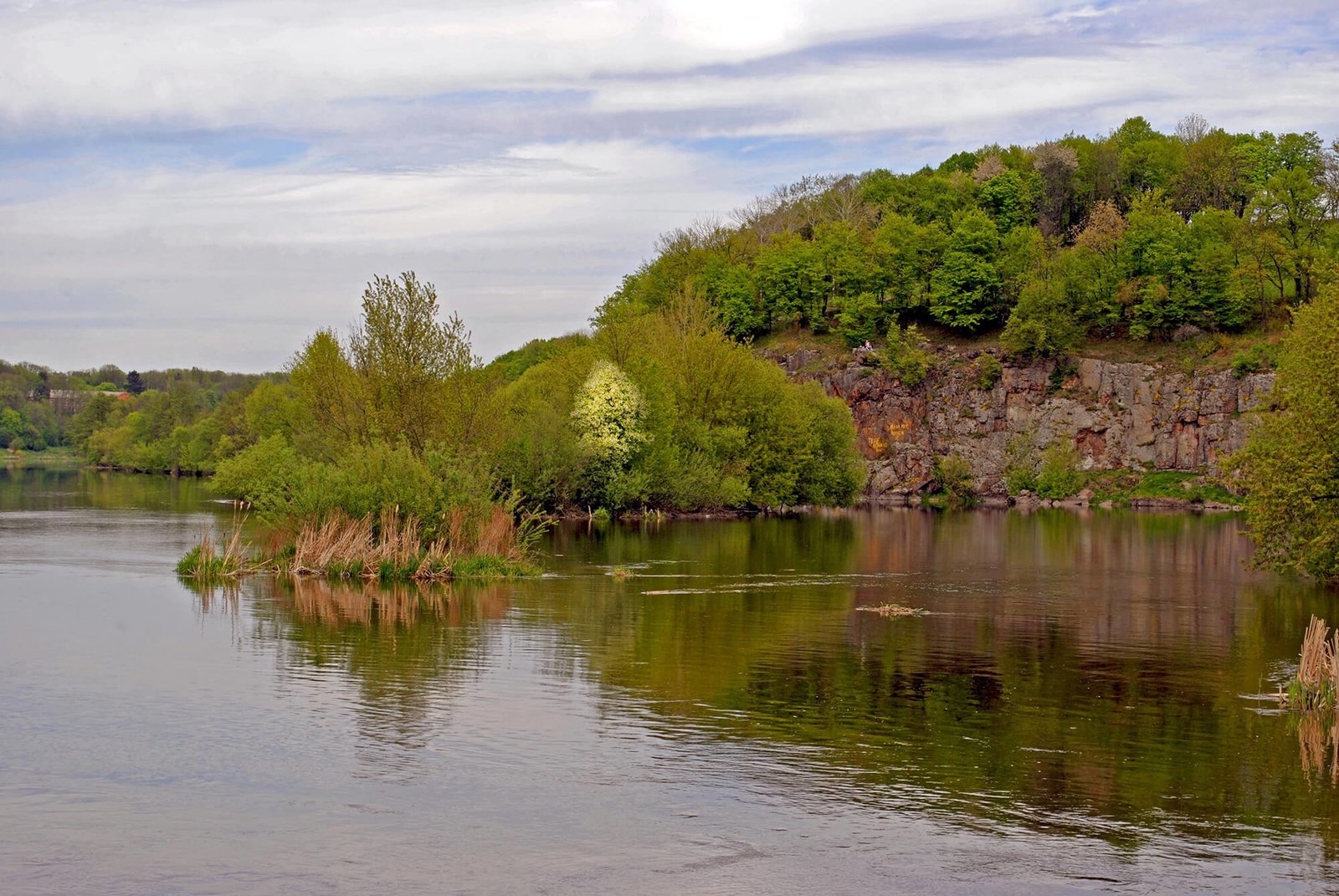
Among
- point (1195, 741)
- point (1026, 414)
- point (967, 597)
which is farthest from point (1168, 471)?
point (1195, 741)

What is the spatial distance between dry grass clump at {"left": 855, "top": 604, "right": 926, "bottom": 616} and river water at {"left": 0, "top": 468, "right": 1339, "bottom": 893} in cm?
58

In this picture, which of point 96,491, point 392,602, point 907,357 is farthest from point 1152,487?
point 392,602

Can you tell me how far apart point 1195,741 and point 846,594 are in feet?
66.0

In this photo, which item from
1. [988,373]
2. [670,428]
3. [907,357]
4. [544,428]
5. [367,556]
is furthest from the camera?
[907,357]

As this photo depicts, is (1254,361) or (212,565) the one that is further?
(1254,361)

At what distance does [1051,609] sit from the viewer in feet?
127

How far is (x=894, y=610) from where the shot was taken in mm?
36719

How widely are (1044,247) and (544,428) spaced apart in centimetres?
7797

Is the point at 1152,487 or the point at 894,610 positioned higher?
the point at 1152,487

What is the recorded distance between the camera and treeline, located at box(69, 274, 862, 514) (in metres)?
43.9

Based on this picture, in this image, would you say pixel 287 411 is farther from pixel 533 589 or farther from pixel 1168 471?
pixel 1168 471

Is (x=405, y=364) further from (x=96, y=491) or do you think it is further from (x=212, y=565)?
(x=96, y=491)

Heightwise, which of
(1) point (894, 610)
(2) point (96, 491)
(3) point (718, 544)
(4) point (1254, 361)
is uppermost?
(4) point (1254, 361)

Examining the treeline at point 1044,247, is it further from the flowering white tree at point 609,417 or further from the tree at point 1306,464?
the tree at point 1306,464
